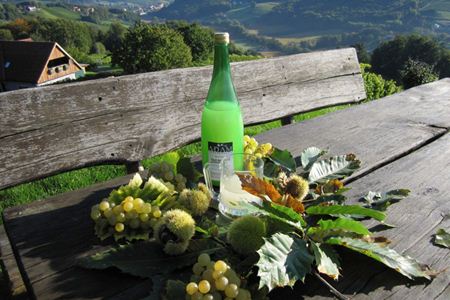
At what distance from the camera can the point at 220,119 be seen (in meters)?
1.76

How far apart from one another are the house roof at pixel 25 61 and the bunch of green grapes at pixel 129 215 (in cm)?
4646

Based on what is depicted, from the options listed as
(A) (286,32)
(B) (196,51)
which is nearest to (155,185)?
(B) (196,51)

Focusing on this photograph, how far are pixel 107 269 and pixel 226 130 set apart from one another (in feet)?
→ 2.45

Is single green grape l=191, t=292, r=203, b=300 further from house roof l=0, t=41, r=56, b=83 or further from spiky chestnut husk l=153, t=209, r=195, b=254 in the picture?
house roof l=0, t=41, r=56, b=83

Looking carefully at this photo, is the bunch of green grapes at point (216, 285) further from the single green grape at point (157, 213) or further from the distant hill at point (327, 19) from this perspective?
the distant hill at point (327, 19)

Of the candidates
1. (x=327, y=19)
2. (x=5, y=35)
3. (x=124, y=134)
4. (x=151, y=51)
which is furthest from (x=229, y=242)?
(x=327, y=19)

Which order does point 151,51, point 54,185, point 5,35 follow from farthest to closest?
1. point 5,35
2. point 151,51
3. point 54,185

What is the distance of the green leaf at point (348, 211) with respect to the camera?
121 cm

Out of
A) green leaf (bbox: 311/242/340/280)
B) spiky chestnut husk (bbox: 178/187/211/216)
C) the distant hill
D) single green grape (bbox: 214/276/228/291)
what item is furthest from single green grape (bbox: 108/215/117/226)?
the distant hill

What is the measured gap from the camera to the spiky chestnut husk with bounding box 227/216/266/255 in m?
1.13

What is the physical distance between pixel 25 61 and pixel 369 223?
160ft

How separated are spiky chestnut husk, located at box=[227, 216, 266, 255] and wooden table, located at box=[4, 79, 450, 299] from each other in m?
0.14

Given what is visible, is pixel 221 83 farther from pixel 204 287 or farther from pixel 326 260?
pixel 204 287

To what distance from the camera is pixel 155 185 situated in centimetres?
142
